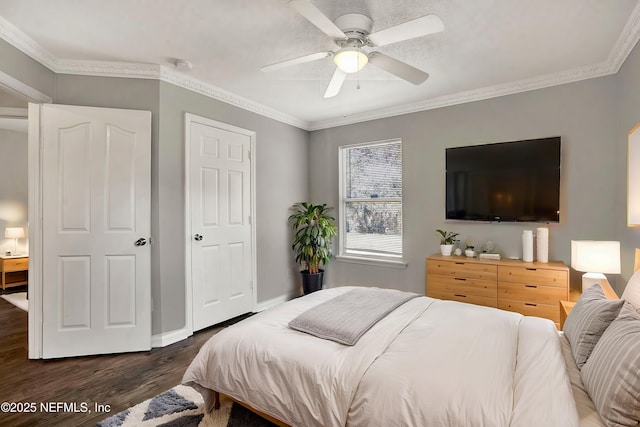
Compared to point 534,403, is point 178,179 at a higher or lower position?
higher

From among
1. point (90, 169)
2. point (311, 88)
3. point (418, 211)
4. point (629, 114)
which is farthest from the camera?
point (418, 211)

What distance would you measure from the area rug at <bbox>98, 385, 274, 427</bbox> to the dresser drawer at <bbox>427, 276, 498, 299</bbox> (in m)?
2.17

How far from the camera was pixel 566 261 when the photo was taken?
3.00 metres

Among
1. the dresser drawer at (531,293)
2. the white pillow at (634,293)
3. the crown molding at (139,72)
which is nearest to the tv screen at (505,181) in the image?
the dresser drawer at (531,293)

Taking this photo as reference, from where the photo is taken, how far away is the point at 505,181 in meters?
3.22

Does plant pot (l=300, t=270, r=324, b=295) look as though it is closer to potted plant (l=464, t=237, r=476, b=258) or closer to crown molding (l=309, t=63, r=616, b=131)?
potted plant (l=464, t=237, r=476, b=258)

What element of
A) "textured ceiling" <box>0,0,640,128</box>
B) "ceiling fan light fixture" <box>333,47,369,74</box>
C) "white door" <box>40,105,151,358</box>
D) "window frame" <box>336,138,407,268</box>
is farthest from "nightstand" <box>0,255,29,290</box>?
"ceiling fan light fixture" <box>333,47,369,74</box>

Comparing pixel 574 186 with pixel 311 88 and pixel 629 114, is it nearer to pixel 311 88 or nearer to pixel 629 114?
pixel 629 114

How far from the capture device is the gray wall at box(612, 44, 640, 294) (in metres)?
2.28

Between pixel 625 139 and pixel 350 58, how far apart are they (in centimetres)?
236

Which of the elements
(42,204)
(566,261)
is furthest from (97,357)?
(566,261)

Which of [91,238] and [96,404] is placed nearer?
[96,404]

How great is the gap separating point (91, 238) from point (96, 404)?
4.31 feet

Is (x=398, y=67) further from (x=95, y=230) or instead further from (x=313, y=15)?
(x=95, y=230)
